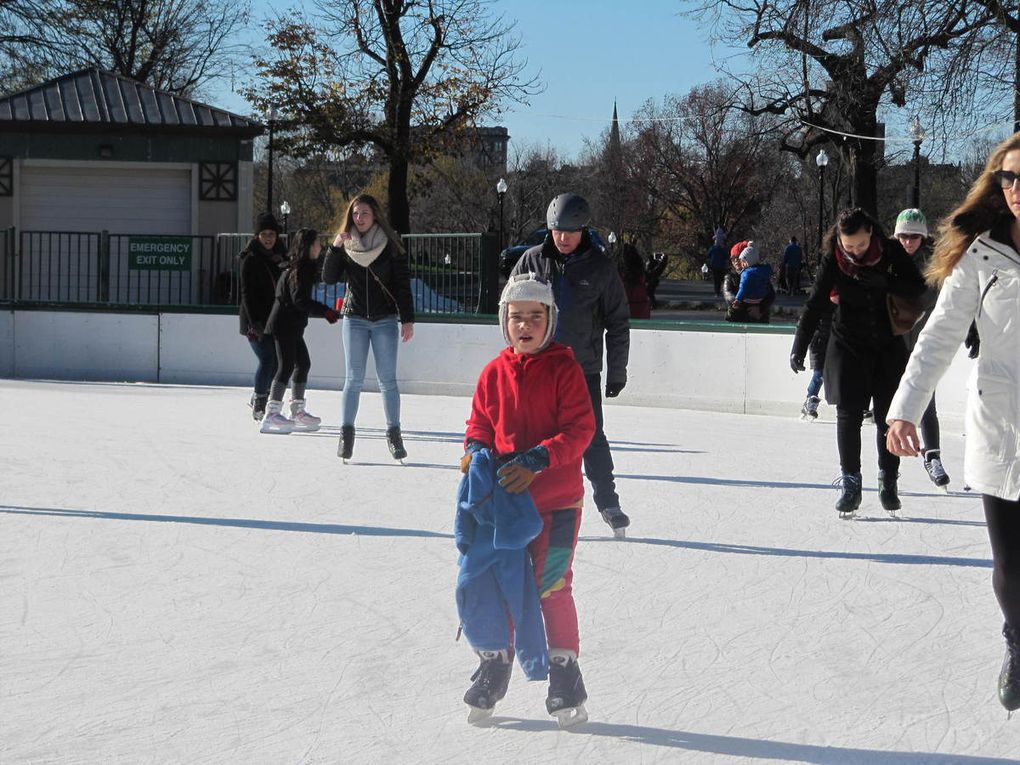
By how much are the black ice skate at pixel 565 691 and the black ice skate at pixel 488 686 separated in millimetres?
118

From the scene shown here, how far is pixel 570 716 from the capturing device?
3.69m

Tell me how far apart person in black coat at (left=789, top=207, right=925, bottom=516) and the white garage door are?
18.0 metres

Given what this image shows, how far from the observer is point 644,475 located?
8773 mm

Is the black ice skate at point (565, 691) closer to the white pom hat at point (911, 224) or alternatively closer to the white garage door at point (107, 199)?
the white pom hat at point (911, 224)

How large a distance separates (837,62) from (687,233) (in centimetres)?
3759

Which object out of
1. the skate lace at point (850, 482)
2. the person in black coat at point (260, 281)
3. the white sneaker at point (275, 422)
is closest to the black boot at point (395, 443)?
the white sneaker at point (275, 422)

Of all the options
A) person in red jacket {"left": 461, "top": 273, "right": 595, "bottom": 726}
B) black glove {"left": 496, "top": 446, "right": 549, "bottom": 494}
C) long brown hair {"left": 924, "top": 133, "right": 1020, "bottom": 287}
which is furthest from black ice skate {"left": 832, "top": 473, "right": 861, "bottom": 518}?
black glove {"left": 496, "top": 446, "right": 549, "bottom": 494}

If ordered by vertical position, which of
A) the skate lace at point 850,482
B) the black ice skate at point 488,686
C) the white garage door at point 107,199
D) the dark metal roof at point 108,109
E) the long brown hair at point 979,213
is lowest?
the black ice skate at point 488,686

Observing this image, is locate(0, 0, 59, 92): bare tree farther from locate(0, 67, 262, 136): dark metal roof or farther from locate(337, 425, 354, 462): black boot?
locate(337, 425, 354, 462): black boot

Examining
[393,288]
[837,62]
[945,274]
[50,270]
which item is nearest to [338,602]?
[945,274]

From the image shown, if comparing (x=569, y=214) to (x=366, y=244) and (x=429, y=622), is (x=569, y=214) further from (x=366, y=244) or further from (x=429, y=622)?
(x=366, y=244)

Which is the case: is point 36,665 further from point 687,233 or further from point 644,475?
point 687,233

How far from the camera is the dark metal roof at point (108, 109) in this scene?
23.1 meters

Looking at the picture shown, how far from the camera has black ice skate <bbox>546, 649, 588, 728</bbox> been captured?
12.0 feet
